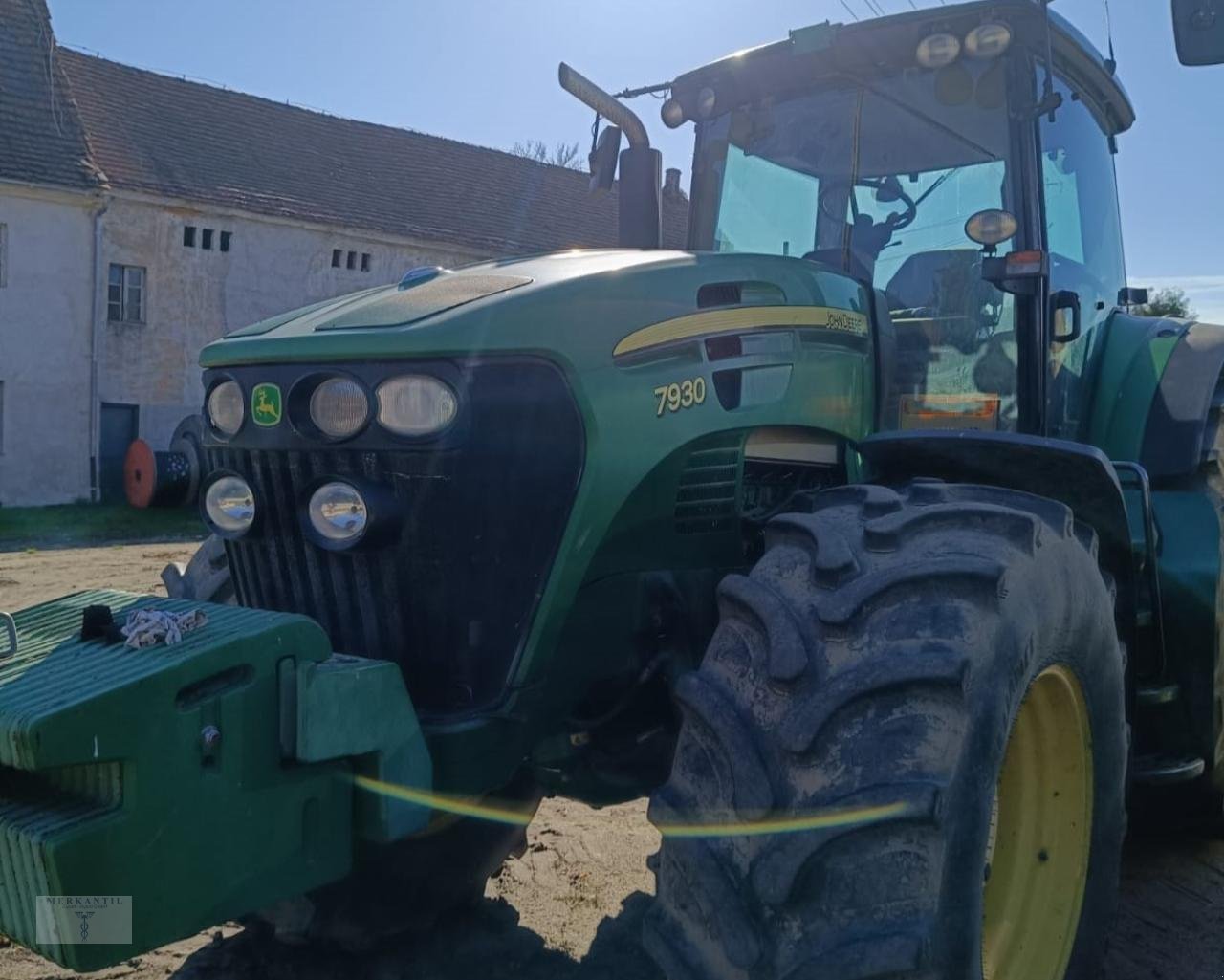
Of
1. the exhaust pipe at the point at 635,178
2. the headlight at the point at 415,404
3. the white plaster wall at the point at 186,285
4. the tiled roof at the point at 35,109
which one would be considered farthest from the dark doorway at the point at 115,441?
the headlight at the point at 415,404

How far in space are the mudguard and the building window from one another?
19206 millimetres

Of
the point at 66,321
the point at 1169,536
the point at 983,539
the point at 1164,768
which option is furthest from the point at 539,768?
the point at 66,321

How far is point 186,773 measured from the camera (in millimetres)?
A: 1957

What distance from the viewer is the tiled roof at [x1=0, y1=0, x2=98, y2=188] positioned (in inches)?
711

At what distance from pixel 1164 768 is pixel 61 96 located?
20.3 meters

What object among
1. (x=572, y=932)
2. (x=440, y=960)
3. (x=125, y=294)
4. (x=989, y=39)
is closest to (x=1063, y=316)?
(x=989, y=39)

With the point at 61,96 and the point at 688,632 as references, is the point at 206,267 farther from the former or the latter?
the point at 688,632

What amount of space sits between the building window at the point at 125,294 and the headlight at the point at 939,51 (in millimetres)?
18684

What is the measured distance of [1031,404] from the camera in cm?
352

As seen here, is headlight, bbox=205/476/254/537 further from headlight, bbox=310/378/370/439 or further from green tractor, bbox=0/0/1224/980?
headlight, bbox=310/378/370/439

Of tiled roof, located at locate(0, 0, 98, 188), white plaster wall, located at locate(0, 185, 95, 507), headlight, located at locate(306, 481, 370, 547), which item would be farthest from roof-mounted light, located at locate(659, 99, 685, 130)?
white plaster wall, located at locate(0, 185, 95, 507)

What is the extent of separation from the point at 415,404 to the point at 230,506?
0.55 m

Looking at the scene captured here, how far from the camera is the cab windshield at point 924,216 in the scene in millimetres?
3496

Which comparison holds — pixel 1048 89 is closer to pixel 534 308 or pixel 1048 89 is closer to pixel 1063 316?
pixel 1063 316
